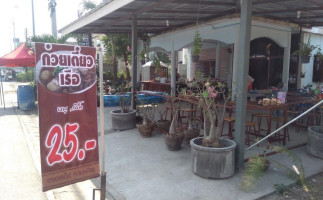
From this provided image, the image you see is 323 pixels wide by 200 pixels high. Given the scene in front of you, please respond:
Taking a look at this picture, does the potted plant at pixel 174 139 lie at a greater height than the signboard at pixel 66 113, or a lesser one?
lesser

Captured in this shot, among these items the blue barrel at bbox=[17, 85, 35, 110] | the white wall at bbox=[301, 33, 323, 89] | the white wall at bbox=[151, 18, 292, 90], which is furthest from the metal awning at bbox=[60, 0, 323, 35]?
the blue barrel at bbox=[17, 85, 35, 110]

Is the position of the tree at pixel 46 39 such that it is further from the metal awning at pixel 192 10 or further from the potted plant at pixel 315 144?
the potted plant at pixel 315 144

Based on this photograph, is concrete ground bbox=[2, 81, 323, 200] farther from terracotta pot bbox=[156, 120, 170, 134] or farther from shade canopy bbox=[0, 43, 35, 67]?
Result: shade canopy bbox=[0, 43, 35, 67]

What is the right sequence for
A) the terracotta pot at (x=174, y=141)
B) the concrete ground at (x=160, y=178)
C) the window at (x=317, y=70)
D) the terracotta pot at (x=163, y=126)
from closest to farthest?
the concrete ground at (x=160, y=178) < the terracotta pot at (x=174, y=141) < the terracotta pot at (x=163, y=126) < the window at (x=317, y=70)

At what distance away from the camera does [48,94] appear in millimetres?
2672

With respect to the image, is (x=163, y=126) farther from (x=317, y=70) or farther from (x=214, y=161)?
(x=317, y=70)

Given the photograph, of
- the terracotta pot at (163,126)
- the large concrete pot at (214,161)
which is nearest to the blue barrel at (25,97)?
the terracotta pot at (163,126)

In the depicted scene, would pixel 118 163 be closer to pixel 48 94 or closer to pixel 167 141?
pixel 167 141

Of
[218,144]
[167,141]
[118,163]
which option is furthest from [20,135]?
[218,144]

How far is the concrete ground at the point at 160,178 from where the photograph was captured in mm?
3568

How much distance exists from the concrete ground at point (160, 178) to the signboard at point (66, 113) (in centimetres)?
96

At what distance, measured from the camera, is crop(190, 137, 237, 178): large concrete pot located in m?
3.87

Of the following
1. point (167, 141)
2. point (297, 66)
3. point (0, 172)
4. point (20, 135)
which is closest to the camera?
point (0, 172)

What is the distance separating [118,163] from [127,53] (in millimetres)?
12525
